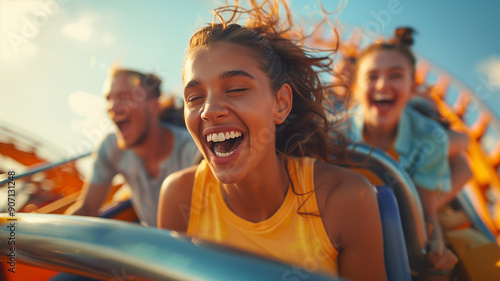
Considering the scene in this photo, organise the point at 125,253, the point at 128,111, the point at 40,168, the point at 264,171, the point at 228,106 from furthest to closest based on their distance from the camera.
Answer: the point at 128,111 < the point at 40,168 < the point at 264,171 < the point at 228,106 < the point at 125,253

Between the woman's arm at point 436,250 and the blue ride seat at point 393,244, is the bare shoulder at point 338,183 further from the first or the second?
the woman's arm at point 436,250

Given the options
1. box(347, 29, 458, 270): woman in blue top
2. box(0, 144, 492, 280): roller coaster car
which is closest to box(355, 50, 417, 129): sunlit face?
box(347, 29, 458, 270): woman in blue top

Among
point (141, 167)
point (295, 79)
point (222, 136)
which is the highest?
point (295, 79)

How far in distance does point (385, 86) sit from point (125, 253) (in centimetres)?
115

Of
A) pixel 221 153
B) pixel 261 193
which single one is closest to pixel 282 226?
pixel 261 193

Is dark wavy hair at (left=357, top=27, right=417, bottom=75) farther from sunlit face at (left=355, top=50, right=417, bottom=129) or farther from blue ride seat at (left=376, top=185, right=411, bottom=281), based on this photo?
blue ride seat at (left=376, top=185, right=411, bottom=281)

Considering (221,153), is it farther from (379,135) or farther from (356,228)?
(379,135)

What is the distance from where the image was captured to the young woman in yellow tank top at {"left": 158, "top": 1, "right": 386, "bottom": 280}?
55 cm

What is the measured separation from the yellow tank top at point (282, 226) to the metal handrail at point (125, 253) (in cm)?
31

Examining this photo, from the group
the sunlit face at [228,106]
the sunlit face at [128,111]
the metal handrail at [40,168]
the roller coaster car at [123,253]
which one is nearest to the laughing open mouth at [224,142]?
the sunlit face at [228,106]

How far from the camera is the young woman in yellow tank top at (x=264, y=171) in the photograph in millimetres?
552

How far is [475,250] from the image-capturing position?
3.04 ft

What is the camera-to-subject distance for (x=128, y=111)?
4.21 feet

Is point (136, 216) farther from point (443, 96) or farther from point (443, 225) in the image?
point (443, 96)
